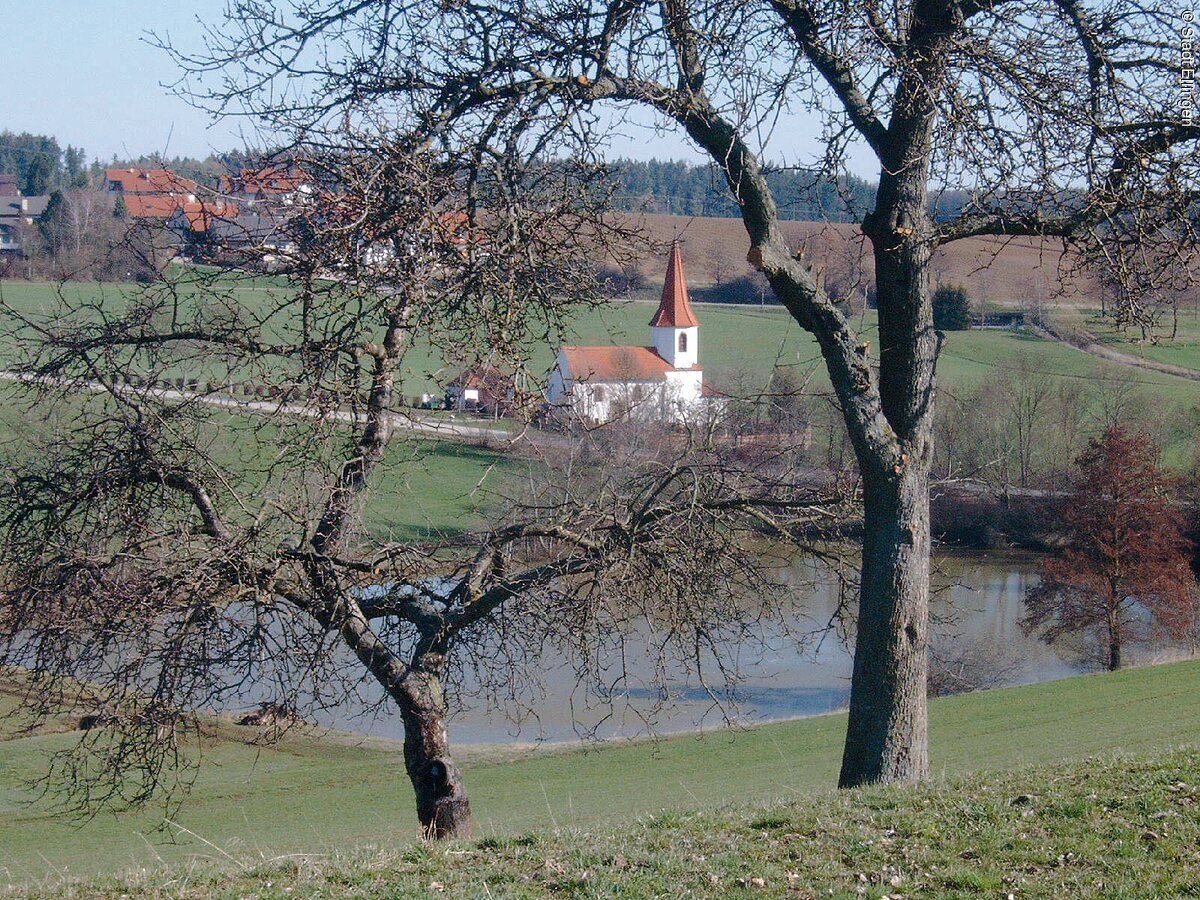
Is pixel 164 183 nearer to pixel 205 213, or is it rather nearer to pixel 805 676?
pixel 205 213

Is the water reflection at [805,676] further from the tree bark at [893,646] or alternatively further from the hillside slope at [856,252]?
the tree bark at [893,646]

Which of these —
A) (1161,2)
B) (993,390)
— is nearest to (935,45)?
(1161,2)

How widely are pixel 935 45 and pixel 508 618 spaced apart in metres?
4.57

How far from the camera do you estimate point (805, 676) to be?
28.3m

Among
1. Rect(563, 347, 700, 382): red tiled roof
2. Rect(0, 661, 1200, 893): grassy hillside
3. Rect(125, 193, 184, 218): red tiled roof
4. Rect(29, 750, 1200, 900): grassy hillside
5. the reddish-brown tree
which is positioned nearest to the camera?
Rect(29, 750, 1200, 900): grassy hillside

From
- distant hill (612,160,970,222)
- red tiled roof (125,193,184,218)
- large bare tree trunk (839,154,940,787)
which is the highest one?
distant hill (612,160,970,222)

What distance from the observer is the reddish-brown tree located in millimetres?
30453

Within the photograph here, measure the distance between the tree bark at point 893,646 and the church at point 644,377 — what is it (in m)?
1.94

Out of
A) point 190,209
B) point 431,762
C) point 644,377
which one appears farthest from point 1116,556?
point 190,209

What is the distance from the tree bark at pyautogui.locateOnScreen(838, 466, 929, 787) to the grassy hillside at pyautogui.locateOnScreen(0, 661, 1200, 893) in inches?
295

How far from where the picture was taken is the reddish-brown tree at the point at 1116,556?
30453 millimetres

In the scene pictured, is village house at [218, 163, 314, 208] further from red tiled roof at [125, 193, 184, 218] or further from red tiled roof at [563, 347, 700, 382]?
red tiled roof at [563, 347, 700, 382]

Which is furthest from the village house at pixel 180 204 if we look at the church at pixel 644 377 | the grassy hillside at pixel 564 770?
the grassy hillside at pixel 564 770

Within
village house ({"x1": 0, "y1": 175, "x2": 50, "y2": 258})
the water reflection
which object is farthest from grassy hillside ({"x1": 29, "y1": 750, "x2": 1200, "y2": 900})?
the water reflection
